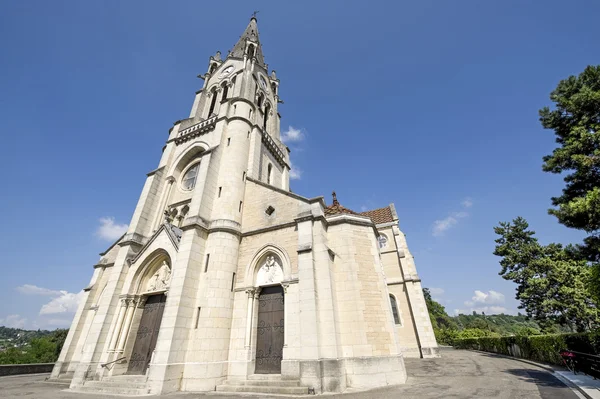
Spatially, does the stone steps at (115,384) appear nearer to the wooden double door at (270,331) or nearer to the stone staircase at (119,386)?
the stone staircase at (119,386)

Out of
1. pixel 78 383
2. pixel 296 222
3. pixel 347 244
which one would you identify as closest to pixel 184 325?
pixel 78 383

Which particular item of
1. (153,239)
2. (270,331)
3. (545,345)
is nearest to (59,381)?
(153,239)

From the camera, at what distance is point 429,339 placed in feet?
59.6

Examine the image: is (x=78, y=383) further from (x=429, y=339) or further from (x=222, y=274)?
(x=429, y=339)

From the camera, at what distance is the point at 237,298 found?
11.0 metres

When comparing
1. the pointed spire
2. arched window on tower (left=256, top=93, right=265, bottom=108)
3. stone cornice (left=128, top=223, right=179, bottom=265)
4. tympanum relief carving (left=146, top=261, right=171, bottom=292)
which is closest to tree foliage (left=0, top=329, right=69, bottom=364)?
stone cornice (left=128, top=223, right=179, bottom=265)

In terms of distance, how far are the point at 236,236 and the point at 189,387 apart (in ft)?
19.2

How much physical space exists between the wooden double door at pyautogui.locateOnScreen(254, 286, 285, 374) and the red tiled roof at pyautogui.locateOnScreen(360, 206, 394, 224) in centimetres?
1486

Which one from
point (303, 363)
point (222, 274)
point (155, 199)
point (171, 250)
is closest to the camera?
point (303, 363)

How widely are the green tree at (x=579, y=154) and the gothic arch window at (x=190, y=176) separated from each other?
17.9 meters

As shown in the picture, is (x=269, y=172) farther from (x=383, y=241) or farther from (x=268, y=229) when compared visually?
(x=383, y=241)

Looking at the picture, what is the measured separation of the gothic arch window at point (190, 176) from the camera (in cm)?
1664

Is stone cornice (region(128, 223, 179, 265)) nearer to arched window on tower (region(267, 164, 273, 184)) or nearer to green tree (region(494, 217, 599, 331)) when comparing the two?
arched window on tower (region(267, 164, 273, 184))

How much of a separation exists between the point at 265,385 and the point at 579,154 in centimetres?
1339
